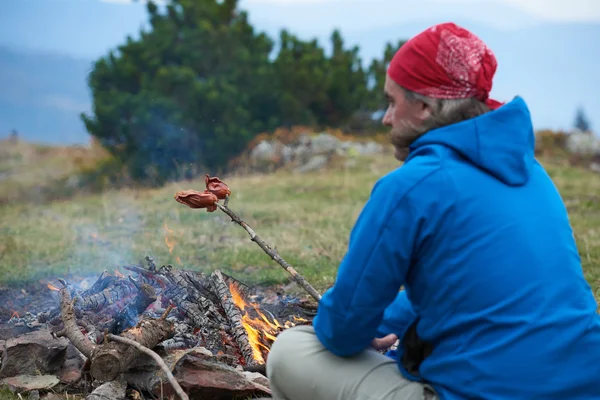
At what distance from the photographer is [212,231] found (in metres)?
8.32

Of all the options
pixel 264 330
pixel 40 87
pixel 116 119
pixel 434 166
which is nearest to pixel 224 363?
pixel 264 330

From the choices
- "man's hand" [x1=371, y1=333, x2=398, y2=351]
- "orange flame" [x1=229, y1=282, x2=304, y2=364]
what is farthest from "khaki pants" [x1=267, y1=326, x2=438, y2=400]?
"orange flame" [x1=229, y1=282, x2=304, y2=364]

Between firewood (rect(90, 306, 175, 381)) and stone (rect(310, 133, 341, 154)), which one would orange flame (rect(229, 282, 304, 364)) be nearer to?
firewood (rect(90, 306, 175, 381))

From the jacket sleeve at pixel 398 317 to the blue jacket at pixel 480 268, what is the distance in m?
0.37

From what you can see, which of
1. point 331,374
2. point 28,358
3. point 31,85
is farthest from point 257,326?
point 31,85

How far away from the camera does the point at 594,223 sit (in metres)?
8.86

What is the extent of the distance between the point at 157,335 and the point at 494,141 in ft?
6.94

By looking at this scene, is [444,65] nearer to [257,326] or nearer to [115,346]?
[115,346]

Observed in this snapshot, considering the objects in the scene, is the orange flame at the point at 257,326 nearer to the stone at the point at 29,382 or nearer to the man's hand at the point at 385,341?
the stone at the point at 29,382

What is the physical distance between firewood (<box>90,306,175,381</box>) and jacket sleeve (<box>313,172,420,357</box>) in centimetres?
150

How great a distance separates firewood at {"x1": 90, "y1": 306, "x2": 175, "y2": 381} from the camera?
3322mm

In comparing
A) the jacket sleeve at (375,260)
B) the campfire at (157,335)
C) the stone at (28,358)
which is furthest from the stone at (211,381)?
the jacket sleeve at (375,260)

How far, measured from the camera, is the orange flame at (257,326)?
3.94 metres

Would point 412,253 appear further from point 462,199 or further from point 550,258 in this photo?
point 550,258
